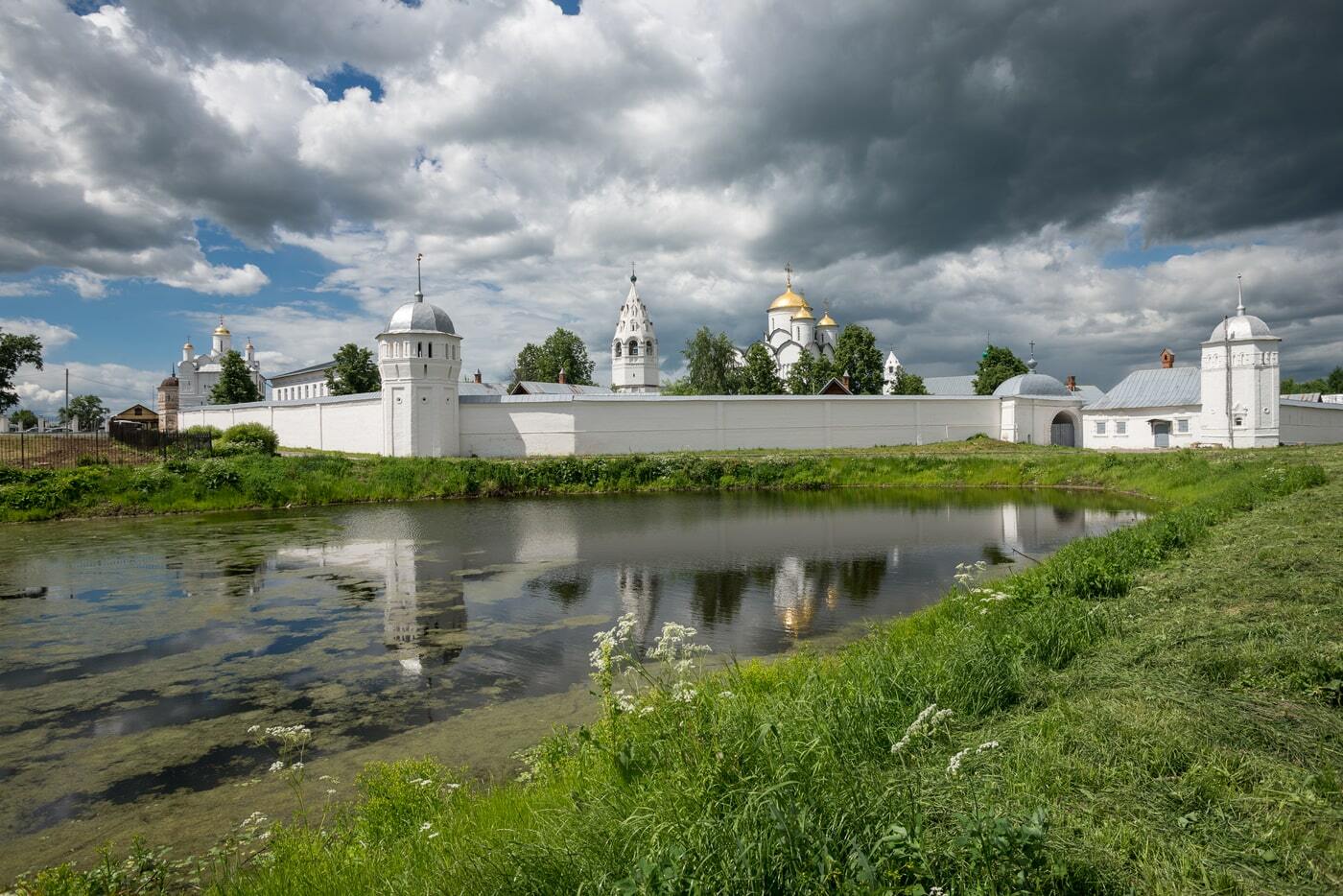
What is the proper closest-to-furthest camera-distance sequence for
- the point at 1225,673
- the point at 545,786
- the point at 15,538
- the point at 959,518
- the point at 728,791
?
the point at 728,791
the point at 545,786
the point at 1225,673
the point at 15,538
the point at 959,518

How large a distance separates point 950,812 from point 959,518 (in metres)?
15.6

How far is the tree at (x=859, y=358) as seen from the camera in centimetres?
4894

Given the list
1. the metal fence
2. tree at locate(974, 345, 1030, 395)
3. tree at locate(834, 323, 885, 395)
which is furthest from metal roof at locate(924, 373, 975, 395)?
the metal fence

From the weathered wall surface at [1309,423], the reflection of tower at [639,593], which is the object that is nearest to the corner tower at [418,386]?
the reflection of tower at [639,593]

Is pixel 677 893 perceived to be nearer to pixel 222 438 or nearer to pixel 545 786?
pixel 545 786

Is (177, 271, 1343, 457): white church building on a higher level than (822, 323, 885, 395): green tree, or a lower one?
lower

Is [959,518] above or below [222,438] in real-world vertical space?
below

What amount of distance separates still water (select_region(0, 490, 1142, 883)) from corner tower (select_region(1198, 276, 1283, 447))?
18.3 meters

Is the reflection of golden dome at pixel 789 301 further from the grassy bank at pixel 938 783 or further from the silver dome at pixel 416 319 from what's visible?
the grassy bank at pixel 938 783

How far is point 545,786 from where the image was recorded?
390 centimetres

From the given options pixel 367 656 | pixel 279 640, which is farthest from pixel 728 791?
pixel 279 640

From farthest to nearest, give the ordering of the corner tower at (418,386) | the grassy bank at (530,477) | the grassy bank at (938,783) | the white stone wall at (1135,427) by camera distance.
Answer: the white stone wall at (1135,427) < the corner tower at (418,386) < the grassy bank at (530,477) < the grassy bank at (938,783)

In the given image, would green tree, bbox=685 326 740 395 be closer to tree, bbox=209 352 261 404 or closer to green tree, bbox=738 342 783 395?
green tree, bbox=738 342 783 395

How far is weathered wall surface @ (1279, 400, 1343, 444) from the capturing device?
1366 inches
